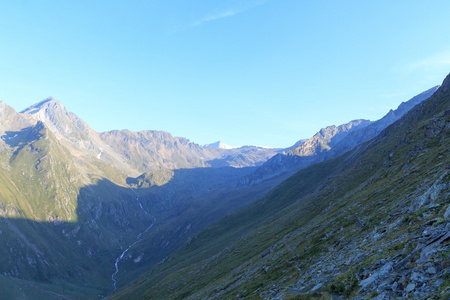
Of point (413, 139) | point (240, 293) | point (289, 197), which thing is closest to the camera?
point (240, 293)

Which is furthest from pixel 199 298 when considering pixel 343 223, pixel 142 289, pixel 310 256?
pixel 142 289

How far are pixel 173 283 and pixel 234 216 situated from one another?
101 meters

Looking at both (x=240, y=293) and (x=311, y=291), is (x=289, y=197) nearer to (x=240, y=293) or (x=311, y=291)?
(x=240, y=293)

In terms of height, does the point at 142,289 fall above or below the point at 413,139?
below

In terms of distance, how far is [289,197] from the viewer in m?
162

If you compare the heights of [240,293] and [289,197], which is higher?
[240,293]

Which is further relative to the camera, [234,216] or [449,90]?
[234,216]

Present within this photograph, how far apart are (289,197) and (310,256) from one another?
129 metres

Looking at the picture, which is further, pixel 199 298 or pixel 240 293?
pixel 199 298

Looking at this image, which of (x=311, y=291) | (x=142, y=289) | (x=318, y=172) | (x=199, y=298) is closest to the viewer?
(x=311, y=291)

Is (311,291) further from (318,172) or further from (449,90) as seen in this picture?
(318,172)

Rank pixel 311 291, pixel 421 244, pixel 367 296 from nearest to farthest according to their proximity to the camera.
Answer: pixel 367 296
pixel 421 244
pixel 311 291

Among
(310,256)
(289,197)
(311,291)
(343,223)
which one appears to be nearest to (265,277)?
(310,256)

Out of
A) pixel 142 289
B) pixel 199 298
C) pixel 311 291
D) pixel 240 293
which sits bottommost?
pixel 142 289
